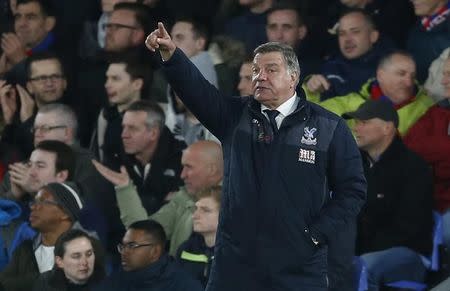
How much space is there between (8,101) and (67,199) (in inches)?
93.0

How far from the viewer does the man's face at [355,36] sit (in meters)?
10.8

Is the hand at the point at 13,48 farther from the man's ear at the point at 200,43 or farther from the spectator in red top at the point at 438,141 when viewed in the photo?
the spectator in red top at the point at 438,141

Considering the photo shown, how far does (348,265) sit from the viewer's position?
27.0ft

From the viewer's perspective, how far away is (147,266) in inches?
345

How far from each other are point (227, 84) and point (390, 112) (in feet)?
6.66

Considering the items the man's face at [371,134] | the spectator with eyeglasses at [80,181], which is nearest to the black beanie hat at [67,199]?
the spectator with eyeglasses at [80,181]

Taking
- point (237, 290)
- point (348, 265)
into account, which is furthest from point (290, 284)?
point (348, 265)

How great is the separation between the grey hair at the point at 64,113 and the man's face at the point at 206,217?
2.07 metres

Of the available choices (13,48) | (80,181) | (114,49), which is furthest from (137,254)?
(13,48)

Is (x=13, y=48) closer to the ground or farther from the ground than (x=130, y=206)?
farther from the ground

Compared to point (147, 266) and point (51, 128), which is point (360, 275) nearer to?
point (147, 266)

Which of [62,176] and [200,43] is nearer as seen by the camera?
[62,176]

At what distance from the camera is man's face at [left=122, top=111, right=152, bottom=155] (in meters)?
10.6

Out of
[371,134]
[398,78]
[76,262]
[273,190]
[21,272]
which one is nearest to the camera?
[273,190]
